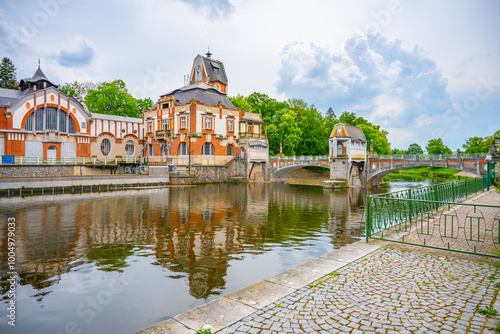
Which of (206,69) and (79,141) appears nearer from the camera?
(79,141)

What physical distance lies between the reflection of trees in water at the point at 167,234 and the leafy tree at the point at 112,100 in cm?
4432

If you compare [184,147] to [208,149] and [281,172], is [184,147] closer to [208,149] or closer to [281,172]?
[208,149]

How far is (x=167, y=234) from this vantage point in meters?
14.0

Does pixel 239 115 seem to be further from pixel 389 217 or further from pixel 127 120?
pixel 389 217

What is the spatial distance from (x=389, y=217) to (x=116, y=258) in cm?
951

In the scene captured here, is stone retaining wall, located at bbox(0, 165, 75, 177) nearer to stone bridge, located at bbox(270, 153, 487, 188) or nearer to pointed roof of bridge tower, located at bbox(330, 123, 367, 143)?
stone bridge, located at bbox(270, 153, 487, 188)

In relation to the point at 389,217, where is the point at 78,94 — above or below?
above

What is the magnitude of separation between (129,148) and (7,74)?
119 ft

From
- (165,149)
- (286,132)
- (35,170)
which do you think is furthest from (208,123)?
(35,170)

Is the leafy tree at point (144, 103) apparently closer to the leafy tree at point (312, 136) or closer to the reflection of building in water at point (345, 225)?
the leafy tree at point (312, 136)

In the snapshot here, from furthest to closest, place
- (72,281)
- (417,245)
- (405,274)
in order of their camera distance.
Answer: (417,245) → (72,281) → (405,274)

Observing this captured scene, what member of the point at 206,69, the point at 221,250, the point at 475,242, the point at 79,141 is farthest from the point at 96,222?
the point at 206,69

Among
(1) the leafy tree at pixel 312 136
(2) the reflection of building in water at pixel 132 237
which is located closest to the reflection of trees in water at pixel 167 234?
(2) the reflection of building in water at pixel 132 237

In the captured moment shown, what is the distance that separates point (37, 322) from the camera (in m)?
6.39
